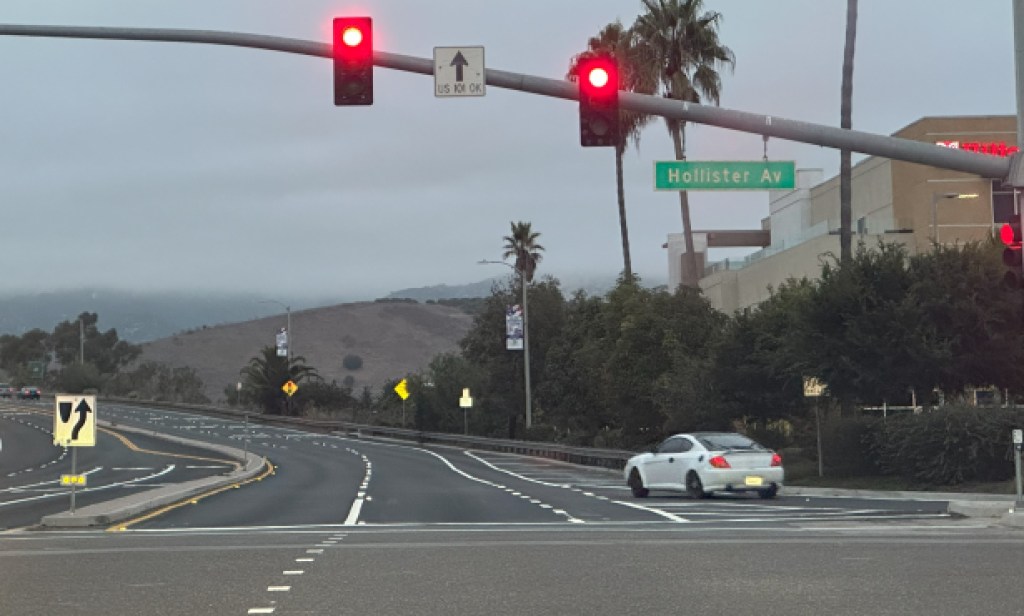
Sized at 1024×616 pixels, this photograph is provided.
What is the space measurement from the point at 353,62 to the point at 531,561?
738 cm

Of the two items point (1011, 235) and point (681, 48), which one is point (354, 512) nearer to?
point (1011, 235)

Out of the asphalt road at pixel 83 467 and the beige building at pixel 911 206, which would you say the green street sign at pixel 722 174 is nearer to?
the asphalt road at pixel 83 467

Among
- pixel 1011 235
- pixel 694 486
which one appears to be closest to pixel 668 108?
pixel 1011 235

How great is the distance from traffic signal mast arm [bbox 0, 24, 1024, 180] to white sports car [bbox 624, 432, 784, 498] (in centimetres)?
994

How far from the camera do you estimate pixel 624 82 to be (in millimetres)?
56688

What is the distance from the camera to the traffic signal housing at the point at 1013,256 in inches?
778

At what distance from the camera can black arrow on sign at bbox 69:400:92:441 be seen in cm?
2322

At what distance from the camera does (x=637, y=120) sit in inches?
2537

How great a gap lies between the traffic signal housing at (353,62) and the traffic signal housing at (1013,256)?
896cm

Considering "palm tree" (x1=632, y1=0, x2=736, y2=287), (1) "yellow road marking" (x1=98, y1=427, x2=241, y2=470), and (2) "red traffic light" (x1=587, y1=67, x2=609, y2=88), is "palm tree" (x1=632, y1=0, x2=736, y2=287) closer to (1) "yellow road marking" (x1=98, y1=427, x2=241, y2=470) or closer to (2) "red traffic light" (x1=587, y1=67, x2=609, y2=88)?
(1) "yellow road marking" (x1=98, y1=427, x2=241, y2=470)

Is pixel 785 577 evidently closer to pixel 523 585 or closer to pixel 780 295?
pixel 523 585

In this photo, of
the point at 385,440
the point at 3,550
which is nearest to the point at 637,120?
the point at 385,440

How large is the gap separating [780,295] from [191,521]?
2774 cm

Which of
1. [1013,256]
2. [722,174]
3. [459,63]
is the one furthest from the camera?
[722,174]
